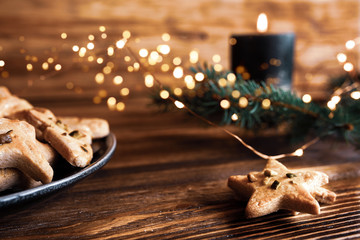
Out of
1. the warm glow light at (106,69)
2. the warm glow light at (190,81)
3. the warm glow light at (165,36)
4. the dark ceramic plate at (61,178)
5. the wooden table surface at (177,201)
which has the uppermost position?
the warm glow light at (165,36)

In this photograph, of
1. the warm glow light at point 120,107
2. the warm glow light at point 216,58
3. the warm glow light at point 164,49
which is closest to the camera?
the warm glow light at point 164,49

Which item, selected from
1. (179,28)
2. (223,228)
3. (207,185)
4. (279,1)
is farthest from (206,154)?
(279,1)

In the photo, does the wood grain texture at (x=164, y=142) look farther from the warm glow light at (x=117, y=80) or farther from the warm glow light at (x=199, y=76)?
the warm glow light at (x=199, y=76)

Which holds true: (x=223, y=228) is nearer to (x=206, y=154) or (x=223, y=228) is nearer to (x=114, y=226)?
(x=114, y=226)

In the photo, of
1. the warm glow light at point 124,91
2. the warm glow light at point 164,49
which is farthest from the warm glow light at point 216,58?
the warm glow light at point 124,91

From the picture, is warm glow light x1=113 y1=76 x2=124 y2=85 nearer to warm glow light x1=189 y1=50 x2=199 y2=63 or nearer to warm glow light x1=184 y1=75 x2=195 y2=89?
warm glow light x1=189 y1=50 x2=199 y2=63
